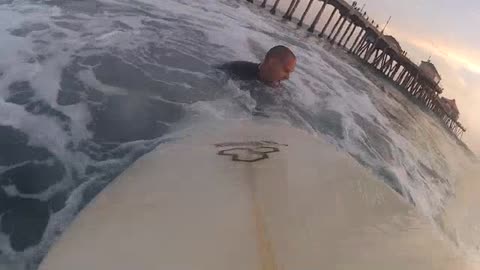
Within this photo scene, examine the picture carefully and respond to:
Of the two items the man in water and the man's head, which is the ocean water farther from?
the man's head

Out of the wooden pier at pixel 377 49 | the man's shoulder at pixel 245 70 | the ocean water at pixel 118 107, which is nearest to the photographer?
the ocean water at pixel 118 107

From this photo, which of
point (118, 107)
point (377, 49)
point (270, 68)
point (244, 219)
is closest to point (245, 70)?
point (270, 68)

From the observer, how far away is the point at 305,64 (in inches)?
505

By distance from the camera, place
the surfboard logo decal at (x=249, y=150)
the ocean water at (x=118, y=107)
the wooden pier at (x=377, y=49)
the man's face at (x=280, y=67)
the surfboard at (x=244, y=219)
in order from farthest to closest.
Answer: the wooden pier at (x=377, y=49)
the man's face at (x=280, y=67)
the ocean water at (x=118, y=107)
the surfboard logo decal at (x=249, y=150)
the surfboard at (x=244, y=219)

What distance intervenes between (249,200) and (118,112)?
308 cm

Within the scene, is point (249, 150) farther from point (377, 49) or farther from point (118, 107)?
point (377, 49)

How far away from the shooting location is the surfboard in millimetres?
2594

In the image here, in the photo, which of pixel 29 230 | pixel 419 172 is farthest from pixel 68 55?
pixel 419 172

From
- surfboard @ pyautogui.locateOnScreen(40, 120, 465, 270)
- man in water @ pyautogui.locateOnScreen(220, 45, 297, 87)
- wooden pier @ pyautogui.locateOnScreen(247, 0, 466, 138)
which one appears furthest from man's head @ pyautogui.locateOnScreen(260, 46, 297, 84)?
wooden pier @ pyautogui.locateOnScreen(247, 0, 466, 138)

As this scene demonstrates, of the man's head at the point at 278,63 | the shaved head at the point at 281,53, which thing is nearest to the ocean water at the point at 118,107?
the man's head at the point at 278,63

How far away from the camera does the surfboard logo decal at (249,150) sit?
382cm

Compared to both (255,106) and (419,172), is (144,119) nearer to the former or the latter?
(255,106)

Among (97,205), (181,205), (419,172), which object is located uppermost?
(181,205)

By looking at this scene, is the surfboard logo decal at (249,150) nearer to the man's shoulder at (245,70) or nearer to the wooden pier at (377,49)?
the man's shoulder at (245,70)
